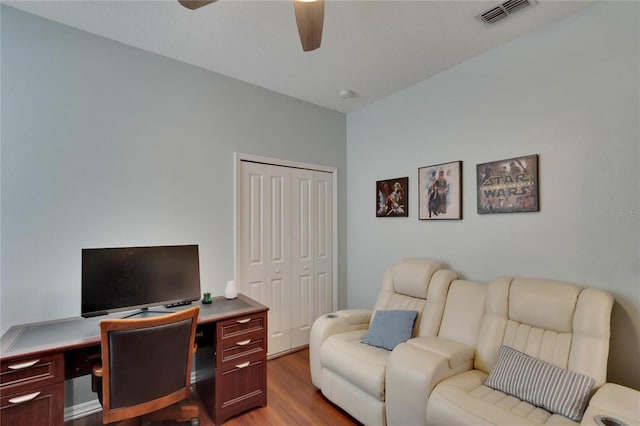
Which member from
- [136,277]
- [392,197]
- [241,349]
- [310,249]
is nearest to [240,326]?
[241,349]

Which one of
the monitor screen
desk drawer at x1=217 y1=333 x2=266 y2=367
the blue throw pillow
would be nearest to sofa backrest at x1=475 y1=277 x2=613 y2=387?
the blue throw pillow

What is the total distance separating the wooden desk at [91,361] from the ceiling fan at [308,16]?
6.18ft

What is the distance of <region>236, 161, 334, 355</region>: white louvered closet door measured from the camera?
3100 millimetres

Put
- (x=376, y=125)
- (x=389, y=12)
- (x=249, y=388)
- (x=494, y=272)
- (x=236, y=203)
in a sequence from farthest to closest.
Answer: (x=376, y=125) < (x=236, y=203) < (x=494, y=272) < (x=249, y=388) < (x=389, y=12)

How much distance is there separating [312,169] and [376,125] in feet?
2.98

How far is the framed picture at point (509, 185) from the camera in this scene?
2.26m

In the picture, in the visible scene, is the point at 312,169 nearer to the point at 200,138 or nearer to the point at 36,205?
the point at 200,138

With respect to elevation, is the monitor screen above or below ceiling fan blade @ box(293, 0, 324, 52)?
below

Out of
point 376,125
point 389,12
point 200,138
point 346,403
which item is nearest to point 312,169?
point 376,125

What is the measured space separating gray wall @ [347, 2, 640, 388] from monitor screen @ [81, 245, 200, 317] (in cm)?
212

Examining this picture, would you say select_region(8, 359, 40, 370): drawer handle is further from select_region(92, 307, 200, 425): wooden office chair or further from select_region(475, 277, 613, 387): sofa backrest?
select_region(475, 277, 613, 387): sofa backrest

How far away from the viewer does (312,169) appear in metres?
3.58

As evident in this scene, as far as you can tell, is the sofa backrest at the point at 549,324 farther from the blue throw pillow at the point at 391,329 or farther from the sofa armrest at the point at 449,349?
the blue throw pillow at the point at 391,329

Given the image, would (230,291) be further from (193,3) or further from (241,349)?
(193,3)
